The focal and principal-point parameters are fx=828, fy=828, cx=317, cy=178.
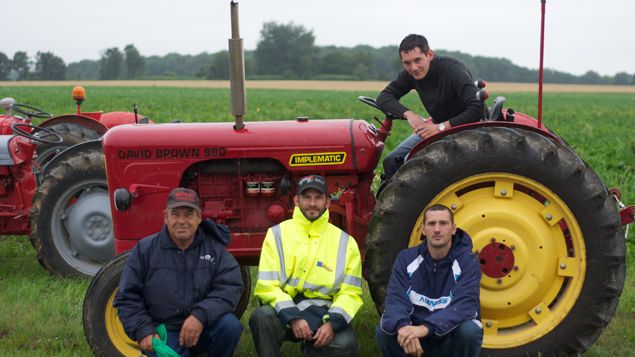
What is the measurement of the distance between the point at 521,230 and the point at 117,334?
229 cm

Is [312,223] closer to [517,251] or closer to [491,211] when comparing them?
[491,211]

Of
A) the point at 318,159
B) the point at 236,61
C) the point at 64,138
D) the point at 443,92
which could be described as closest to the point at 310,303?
the point at 318,159

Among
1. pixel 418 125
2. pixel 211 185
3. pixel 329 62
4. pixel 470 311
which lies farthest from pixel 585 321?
pixel 329 62

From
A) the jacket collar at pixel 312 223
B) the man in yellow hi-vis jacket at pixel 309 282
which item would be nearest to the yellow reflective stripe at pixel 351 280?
the man in yellow hi-vis jacket at pixel 309 282

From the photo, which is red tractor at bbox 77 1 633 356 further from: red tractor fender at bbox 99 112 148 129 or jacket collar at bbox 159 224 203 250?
red tractor fender at bbox 99 112 148 129

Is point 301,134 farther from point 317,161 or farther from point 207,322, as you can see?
point 207,322

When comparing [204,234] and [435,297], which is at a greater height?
[204,234]

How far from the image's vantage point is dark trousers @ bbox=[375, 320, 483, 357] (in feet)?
12.9

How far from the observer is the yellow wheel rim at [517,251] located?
4477 millimetres

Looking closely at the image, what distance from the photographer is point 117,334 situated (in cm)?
458

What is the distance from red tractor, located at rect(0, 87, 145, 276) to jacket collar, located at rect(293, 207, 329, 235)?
291cm

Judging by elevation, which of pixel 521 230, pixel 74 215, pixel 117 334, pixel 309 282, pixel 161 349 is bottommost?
pixel 117 334

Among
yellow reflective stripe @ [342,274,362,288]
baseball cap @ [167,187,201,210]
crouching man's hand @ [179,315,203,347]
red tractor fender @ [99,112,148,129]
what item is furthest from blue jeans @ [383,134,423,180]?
red tractor fender @ [99,112,148,129]

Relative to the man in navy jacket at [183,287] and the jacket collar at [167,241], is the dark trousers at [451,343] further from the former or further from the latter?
the jacket collar at [167,241]
